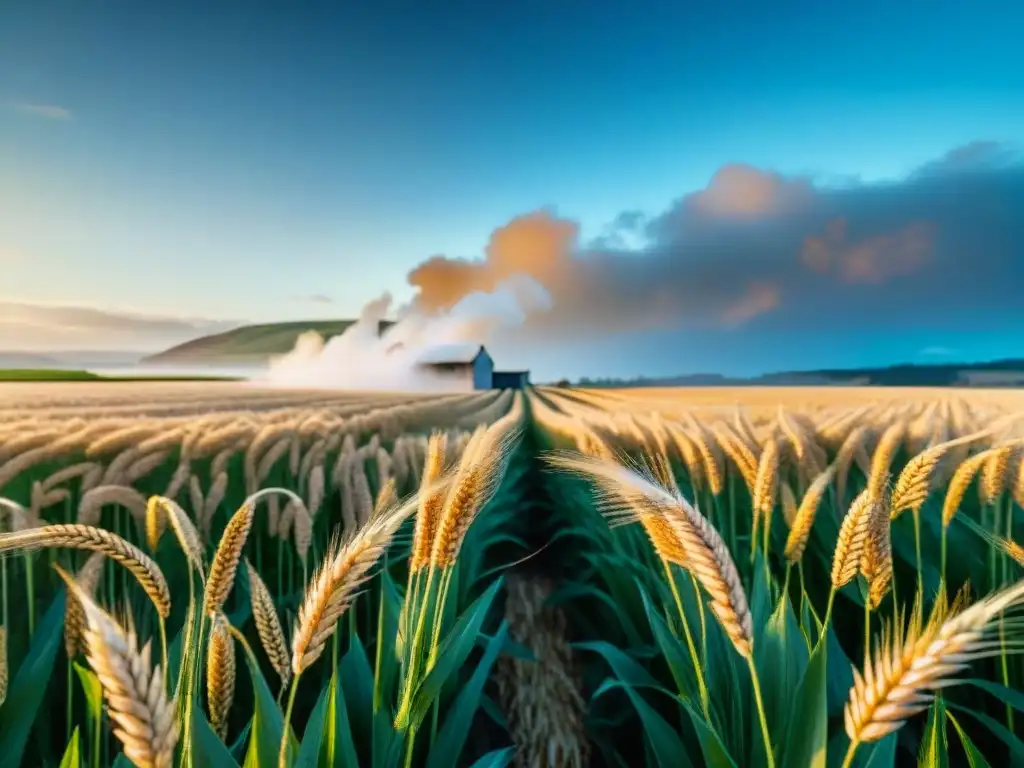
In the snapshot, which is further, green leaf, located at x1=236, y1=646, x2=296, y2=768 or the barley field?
green leaf, located at x1=236, y1=646, x2=296, y2=768

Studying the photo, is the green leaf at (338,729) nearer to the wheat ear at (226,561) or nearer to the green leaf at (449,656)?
the green leaf at (449,656)

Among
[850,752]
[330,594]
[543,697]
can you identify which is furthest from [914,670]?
[543,697]

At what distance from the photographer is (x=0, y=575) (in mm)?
1777

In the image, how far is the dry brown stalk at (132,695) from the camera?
0.56 metres

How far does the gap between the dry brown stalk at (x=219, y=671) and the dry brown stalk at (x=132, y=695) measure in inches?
17.6

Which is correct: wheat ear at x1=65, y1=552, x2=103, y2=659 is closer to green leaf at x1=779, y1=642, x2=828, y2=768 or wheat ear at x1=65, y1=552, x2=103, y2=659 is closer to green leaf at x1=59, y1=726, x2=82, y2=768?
green leaf at x1=59, y1=726, x2=82, y2=768

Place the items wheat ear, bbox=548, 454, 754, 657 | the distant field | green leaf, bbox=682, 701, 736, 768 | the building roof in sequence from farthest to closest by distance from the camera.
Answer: the building roof
the distant field
green leaf, bbox=682, 701, 736, 768
wheat ear, bbox=548, 454, 754, 657

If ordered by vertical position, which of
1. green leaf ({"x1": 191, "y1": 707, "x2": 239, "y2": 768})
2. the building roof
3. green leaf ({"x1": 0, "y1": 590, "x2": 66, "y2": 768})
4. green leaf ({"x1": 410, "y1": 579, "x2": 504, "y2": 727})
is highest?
the building roof

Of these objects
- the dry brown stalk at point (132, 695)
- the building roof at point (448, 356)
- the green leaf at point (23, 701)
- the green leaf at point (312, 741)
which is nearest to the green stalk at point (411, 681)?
the green leaf at point (312, 741)

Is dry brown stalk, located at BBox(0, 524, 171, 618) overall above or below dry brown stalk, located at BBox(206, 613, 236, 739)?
above

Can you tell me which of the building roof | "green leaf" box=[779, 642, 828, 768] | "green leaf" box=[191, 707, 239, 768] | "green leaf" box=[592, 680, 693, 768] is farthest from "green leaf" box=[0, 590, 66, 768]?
the building roof

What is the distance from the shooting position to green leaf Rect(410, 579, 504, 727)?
42.3 inches

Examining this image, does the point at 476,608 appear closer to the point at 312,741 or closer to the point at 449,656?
the point at 449,656

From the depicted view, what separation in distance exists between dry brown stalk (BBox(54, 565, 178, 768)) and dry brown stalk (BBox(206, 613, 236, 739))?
1.47ft
